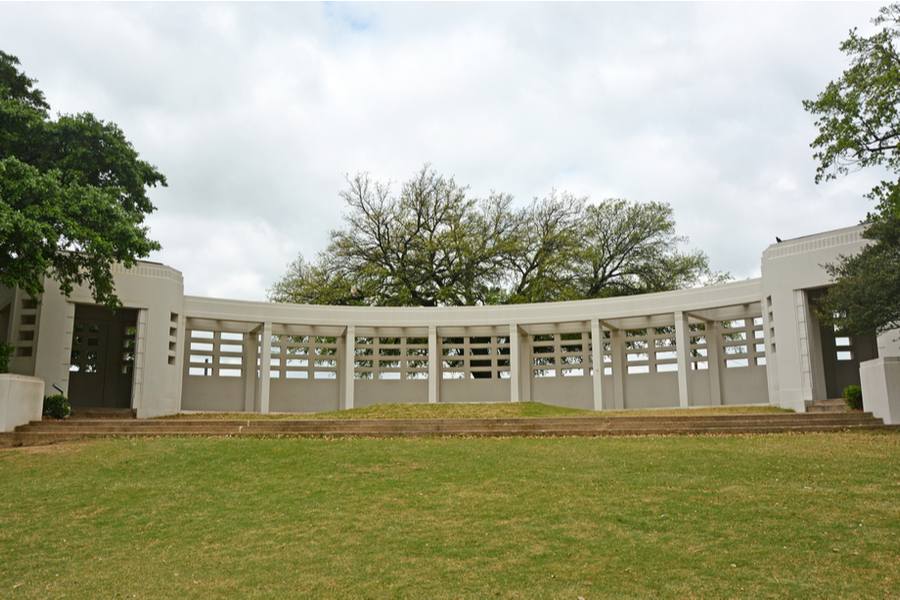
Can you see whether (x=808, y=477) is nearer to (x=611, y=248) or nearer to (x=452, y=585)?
(x=452, y=585)

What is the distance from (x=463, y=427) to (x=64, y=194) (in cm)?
1123

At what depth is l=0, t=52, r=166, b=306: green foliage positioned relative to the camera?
53.4 ft

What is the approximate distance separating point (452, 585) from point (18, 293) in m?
20.2

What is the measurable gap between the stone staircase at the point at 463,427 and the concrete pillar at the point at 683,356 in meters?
7.33

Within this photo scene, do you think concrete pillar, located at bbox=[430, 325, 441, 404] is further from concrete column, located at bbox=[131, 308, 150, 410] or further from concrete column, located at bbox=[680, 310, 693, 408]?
concrete column, located at bbox=[131, 308, 150, 410]

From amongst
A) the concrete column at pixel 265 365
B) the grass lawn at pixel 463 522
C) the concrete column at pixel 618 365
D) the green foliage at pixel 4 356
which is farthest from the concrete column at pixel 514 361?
the green foliage at pixel 4 356

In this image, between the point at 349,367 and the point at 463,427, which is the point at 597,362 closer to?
the point at 349,367

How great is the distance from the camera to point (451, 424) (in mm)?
16609

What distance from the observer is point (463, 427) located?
54.0 feet

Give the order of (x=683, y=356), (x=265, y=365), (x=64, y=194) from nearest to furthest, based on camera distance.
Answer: (x=64, y=194) < (x=683, y=356) < (x=265, y=365)

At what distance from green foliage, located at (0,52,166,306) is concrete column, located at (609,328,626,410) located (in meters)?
16.7

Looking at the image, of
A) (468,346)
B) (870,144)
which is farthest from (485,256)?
(870,144)

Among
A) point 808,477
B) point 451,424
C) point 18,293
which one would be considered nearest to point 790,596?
point 808,477

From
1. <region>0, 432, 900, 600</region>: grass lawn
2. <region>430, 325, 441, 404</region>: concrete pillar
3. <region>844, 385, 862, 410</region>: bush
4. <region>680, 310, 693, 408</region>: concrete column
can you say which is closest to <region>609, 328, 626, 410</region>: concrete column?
<region>680, 310, 693, 408</region>: concrete column
